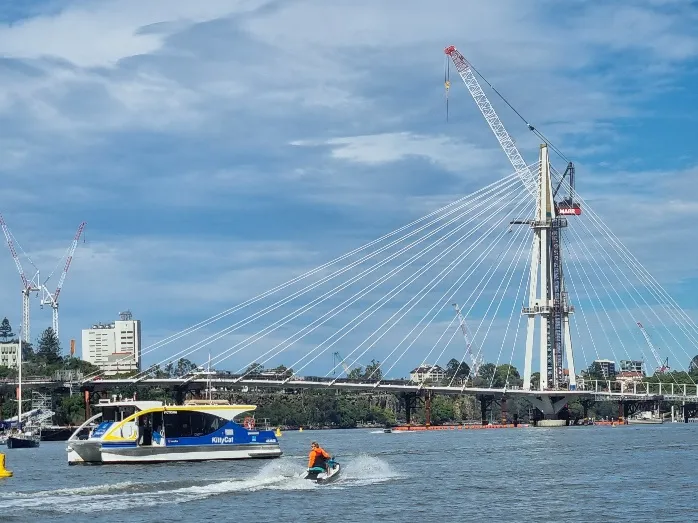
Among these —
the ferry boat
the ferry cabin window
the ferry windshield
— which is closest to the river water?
the ferry boat

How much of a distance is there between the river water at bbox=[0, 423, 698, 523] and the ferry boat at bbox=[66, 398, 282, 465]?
1162 millimetres

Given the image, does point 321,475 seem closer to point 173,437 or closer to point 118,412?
point 173,437

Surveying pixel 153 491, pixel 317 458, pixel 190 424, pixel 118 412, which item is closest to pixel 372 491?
pixel 317 458

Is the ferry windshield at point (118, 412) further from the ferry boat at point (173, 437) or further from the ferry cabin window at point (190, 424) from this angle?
the ferry cabin window at point (190, 424)

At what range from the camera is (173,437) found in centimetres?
8600

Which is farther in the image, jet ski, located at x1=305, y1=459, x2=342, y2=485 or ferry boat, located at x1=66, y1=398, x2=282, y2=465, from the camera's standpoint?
ferry boat, located at x1=66, y1=398, x2=282, y2=465

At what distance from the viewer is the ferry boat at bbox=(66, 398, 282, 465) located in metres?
85.7

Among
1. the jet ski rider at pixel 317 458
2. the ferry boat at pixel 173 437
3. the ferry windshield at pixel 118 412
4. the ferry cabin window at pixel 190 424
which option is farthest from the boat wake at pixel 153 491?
the ferry windshield at pixel 118 412

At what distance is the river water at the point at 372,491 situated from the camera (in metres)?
55.6

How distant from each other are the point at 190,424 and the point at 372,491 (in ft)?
81.6

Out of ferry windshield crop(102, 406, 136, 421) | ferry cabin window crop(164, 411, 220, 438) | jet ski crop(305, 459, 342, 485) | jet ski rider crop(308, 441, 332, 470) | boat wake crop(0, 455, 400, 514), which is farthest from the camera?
ferry windshield crop(102, 406, 136, 421)

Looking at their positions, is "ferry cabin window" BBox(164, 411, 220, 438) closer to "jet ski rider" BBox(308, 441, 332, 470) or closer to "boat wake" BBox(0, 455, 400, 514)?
"boat wake" BBox(0, 455, 400, 514)

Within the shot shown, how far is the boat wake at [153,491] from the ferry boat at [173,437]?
10.6 m

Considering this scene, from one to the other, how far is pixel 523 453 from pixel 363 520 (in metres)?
51.5
